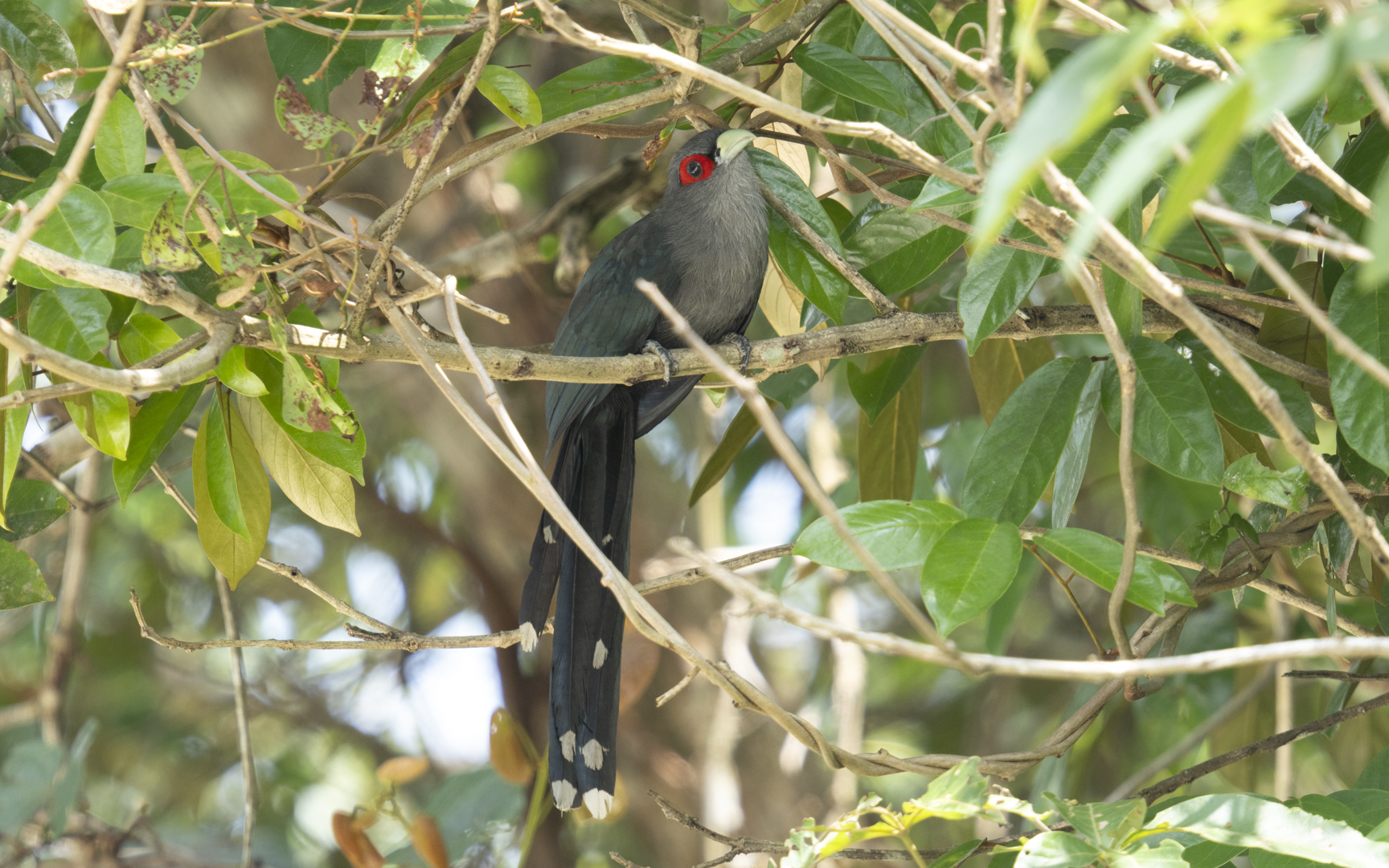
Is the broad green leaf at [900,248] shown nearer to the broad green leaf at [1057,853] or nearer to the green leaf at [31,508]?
the broad green leaf at [1057,853]

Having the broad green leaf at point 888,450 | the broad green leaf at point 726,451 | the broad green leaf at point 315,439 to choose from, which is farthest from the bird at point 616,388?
the broad green leaf at point 315,439

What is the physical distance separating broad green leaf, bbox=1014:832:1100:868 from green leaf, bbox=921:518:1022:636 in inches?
8.9

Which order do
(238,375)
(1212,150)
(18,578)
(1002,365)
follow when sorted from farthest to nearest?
(1002,365)
(18,578)
(238,375)
(1212,150)

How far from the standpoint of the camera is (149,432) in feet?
4.90

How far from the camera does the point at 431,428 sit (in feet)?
10.5

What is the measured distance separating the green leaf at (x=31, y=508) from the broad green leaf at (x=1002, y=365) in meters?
1.79

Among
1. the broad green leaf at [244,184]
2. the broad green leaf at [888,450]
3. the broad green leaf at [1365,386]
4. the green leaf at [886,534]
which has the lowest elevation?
the broad green leaf at [888,450]

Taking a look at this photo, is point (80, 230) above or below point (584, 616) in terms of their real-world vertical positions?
above

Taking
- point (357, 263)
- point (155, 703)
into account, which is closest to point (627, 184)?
point (357, 263)

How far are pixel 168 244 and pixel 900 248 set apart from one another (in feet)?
3.57

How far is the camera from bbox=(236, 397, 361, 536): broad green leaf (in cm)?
158

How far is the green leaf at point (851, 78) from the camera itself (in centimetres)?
159

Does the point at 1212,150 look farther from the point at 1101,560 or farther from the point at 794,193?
the point at 794,193

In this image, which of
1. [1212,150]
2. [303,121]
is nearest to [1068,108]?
[1212,150]
